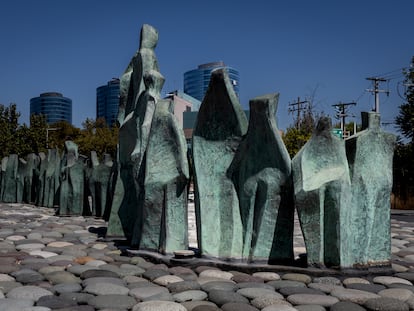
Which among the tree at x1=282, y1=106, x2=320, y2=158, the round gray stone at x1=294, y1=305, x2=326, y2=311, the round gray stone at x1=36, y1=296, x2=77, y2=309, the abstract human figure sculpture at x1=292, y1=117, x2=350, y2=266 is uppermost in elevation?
the tree at x1=282, y1=106, x2=320, y2=158

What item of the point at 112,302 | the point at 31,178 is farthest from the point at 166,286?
the point at 31,178

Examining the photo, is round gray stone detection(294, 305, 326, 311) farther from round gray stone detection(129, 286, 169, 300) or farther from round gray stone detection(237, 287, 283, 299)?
round gray stone detection(129, 286, 169, 300)

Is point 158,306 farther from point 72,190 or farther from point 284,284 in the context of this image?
point 72,190

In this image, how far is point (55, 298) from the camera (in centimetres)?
445

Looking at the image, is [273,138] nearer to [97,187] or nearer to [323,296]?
[323,296]

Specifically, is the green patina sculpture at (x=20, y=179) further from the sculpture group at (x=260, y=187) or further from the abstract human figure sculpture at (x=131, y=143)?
the sculpture group at (x=260, y=187)

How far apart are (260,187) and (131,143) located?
3.10 metres

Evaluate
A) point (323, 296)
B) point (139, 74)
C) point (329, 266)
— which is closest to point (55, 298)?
point (323, 296)

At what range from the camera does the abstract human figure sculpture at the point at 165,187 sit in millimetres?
6473

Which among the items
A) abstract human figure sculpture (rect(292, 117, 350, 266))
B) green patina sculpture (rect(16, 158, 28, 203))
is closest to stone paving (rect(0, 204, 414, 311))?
abstract human figure sculpture (rect(292, 117, 350, 266))

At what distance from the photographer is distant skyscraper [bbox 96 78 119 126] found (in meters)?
65.5

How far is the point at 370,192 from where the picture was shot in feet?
19.1

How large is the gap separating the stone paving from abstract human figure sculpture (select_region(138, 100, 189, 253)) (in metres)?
0.39

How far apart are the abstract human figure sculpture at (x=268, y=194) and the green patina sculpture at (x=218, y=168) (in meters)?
0.21
